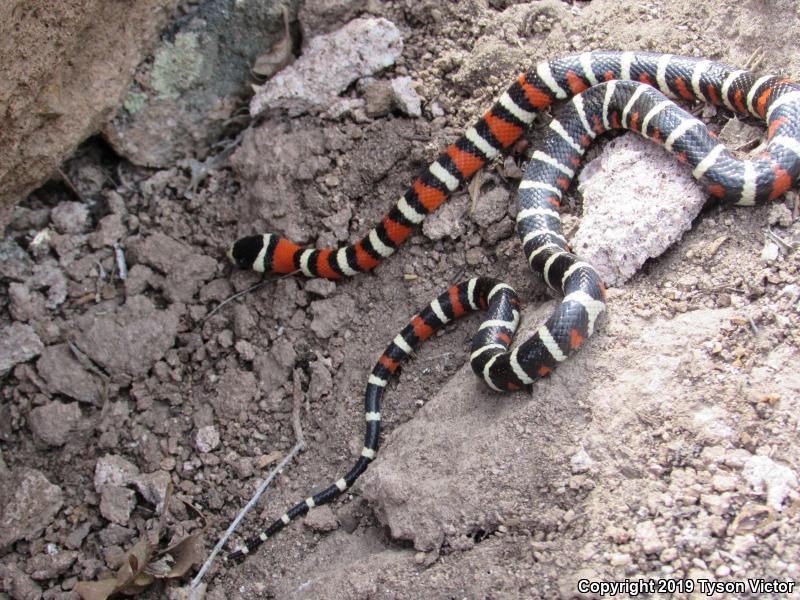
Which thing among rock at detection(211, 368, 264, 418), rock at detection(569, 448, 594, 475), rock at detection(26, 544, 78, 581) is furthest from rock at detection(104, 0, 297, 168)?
rock at detection(569, 448, 594, 475)

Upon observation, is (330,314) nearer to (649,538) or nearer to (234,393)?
(234,393)

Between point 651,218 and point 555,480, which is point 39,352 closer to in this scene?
point 555,480

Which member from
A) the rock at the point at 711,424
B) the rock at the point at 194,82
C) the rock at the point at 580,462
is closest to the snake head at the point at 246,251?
the rock at the point at 194,82

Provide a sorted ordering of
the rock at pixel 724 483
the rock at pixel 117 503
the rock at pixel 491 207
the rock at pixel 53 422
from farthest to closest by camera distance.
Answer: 1. the rock at pixel 491 207
2. the rock at pixel 53 422
3. the rock at pixel 117 503
4. the rock at pixel 724 483

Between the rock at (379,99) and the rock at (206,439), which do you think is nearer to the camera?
the rock at (206,439)

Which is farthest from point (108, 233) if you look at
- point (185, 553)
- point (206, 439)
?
point (185, 553)

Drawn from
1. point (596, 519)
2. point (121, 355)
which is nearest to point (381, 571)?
point (596, 519)

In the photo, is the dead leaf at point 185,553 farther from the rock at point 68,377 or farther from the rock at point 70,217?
the rock at point 70,217
